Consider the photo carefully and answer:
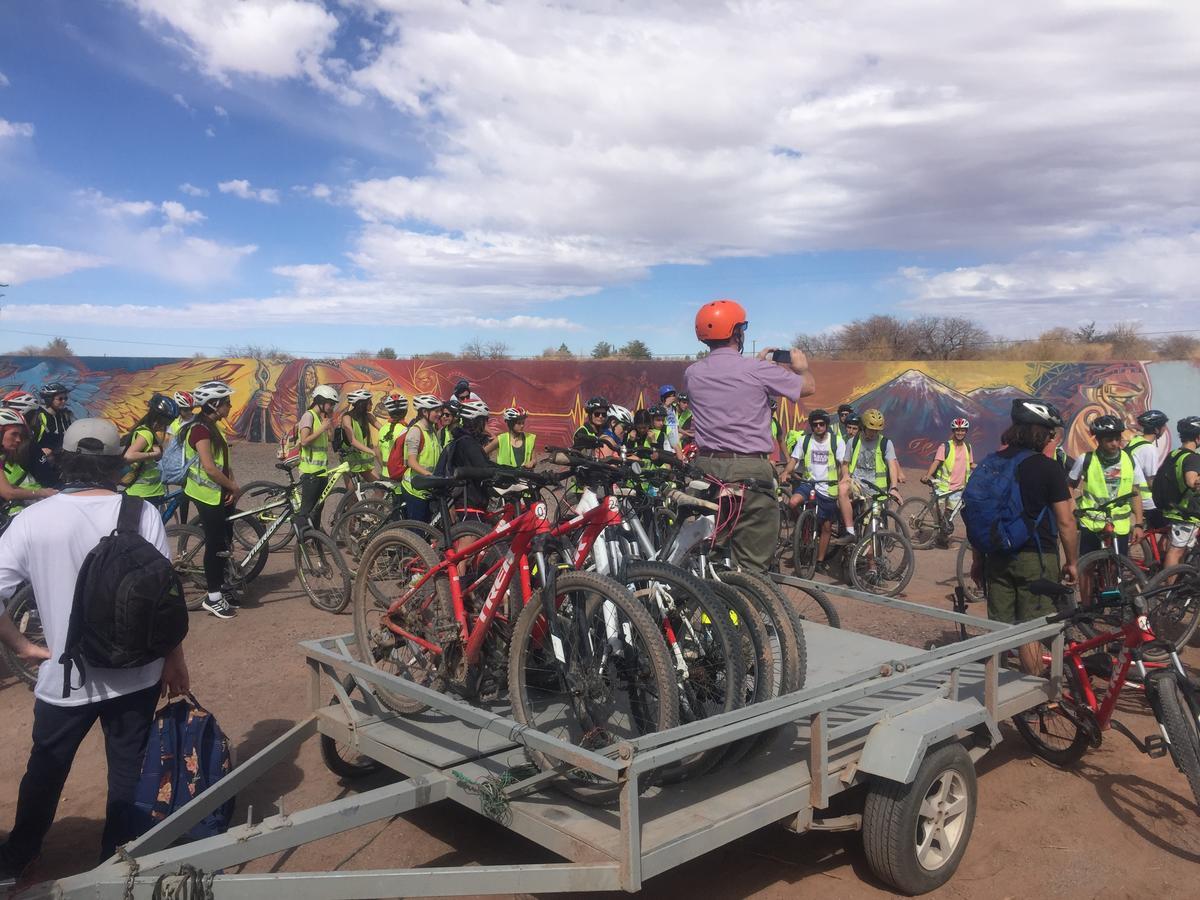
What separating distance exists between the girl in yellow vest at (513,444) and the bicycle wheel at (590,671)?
5.72m

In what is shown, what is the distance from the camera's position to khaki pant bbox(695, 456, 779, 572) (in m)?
4.62

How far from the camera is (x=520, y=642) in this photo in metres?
3.73

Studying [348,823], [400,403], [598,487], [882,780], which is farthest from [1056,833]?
[400,403]

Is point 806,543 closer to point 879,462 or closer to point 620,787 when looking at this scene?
point 879,462

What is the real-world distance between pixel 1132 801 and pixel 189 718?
4.82 metres

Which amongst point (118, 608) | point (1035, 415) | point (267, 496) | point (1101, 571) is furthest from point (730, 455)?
point (267, 496)

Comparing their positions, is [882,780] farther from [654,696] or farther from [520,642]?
[520,642]

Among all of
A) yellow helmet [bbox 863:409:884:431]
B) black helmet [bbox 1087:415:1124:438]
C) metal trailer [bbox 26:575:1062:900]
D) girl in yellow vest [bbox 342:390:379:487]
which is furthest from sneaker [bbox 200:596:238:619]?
black helmet [bbox 1087:415:1124:438]

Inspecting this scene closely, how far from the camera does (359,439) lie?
996 cm

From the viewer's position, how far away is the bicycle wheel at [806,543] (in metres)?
9.87

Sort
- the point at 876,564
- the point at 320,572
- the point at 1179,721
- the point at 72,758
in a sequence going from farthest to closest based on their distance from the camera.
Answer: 1. the point at 876,564
2. the point at 320,572
3. the point at 1179,721
4. the point at 72,758

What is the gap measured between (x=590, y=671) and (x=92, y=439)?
2259mm

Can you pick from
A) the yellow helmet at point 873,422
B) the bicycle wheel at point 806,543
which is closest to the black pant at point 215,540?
the bicycle wheel at point 806,543

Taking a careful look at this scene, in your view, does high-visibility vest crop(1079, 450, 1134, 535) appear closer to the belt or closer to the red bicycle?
the belt
